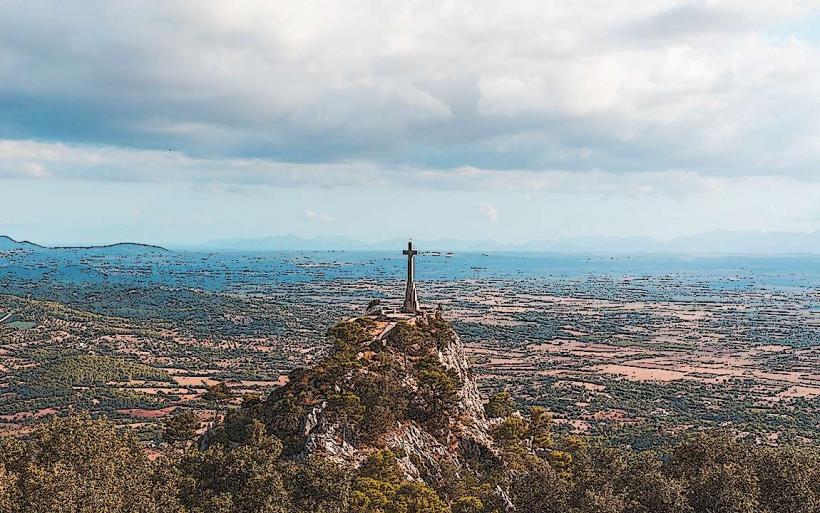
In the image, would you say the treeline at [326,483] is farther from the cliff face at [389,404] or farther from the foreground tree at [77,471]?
the cliff face at [389,404]

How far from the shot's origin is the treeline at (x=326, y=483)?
25.2 meters

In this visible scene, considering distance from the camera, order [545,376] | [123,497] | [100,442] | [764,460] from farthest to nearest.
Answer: [545,376]
[764,460]
[100,442]
[123,497]

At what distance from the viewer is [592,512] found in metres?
27.0

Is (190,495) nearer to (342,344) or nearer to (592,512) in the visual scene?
(592,512)

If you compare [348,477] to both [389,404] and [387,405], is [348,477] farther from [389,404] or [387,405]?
[389,404]

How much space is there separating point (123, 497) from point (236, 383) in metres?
82.8

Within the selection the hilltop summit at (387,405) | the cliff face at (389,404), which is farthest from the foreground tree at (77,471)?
the cliff face at (389,404)

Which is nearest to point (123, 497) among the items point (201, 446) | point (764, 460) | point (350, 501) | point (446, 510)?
point (350, 501)

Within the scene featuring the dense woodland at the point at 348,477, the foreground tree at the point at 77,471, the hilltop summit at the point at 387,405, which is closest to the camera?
the foreground tree at the point at 77,471

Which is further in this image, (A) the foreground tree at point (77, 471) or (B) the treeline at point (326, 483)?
(B) the treeline at point (326, 483)

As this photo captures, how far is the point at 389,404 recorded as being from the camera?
3844 cm

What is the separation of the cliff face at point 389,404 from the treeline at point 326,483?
3152mm

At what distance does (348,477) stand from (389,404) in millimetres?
8207

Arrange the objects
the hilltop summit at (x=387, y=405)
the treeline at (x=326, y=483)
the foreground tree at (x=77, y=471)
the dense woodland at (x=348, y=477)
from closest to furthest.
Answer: the foreground tree at (x=77, y=471)
the treeline at (x=326, y=483)
the dense woodland at (x=348, y=477)
the hilltop summit at (x=387, y=405)
